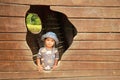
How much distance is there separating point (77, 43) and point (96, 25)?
0.22 m

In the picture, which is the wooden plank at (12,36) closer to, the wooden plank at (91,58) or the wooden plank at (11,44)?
the wooden plank at (11,44)

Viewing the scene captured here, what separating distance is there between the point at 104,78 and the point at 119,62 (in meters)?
0.19

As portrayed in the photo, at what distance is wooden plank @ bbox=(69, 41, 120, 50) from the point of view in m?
3.61

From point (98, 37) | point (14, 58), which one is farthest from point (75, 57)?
point (14, 58)

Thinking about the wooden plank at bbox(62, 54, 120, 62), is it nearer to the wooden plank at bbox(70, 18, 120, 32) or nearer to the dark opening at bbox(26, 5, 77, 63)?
the wooden plank at bbox(70, 18, 120, 32)

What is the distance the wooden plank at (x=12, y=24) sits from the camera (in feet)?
11.3

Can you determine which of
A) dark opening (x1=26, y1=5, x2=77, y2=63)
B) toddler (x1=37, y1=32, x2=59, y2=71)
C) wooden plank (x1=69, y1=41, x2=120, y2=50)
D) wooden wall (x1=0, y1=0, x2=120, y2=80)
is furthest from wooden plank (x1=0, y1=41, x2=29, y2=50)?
dark opening (x1=26, y1=5, x2=77, y2=63)

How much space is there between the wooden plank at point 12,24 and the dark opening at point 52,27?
3.50 feet

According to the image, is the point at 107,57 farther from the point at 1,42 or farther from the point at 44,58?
the point at 1,42

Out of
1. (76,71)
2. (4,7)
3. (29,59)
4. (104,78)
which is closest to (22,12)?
(4,7)

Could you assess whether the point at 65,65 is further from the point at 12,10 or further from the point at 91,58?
the point at 12,10

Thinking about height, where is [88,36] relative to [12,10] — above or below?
below

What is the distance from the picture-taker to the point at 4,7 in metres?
3.42

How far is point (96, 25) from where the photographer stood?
3602mm
